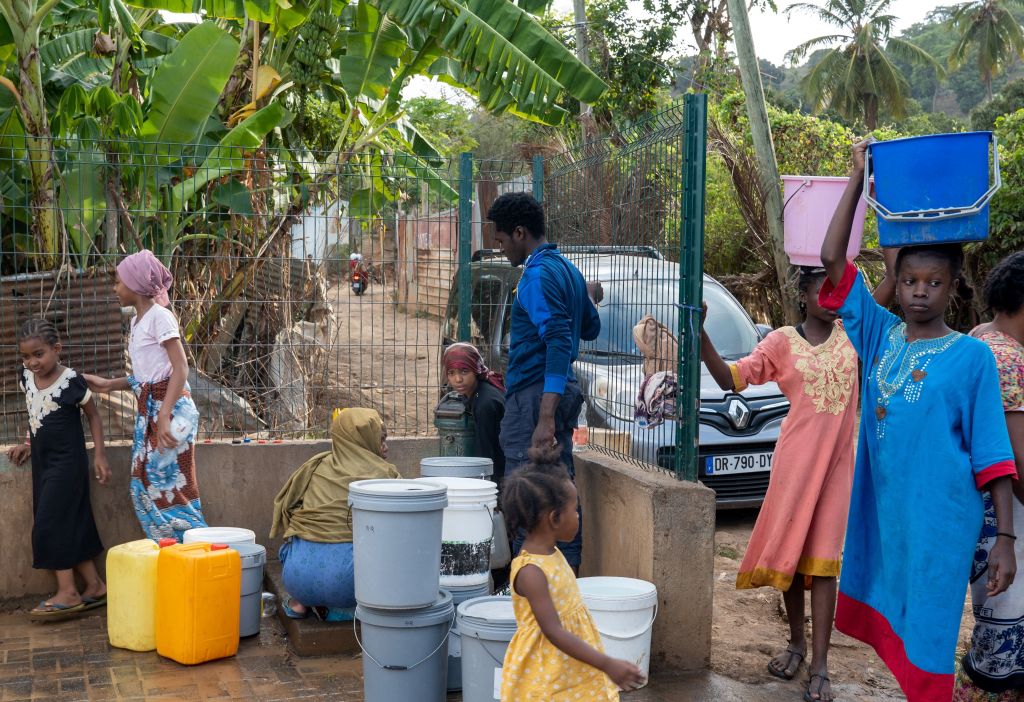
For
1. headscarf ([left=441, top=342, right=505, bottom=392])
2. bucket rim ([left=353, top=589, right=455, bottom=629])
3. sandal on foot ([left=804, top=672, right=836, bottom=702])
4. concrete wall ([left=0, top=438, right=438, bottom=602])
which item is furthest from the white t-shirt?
sandal on foot ([left=804, top=672, right=836, bottom=702])

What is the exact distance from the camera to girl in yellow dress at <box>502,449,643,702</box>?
127 inches

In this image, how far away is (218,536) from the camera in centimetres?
573

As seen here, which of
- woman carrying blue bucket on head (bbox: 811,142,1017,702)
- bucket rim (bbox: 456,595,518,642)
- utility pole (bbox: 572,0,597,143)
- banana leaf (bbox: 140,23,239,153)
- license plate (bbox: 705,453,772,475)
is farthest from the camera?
utility pole (bbox: 572,0,597,143)

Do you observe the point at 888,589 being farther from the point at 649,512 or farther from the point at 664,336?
the point at 664,336

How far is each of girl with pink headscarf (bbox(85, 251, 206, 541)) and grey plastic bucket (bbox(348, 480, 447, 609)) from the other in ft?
6.54

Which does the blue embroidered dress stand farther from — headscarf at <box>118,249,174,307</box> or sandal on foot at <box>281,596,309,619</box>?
headscarf at <box>118,249,174,307</box>

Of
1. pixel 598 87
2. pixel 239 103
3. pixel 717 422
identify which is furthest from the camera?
pixel 239 103

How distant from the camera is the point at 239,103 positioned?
10695 mm

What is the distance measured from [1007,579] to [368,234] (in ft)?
15.2

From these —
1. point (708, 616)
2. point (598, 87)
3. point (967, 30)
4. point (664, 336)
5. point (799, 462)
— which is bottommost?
point (708, 616)

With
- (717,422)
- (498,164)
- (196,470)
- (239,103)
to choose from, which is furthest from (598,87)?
(196,470)

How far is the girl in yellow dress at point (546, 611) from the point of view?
3232 millimetres

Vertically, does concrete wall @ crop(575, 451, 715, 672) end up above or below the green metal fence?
below

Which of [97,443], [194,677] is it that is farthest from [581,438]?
[97,443]
